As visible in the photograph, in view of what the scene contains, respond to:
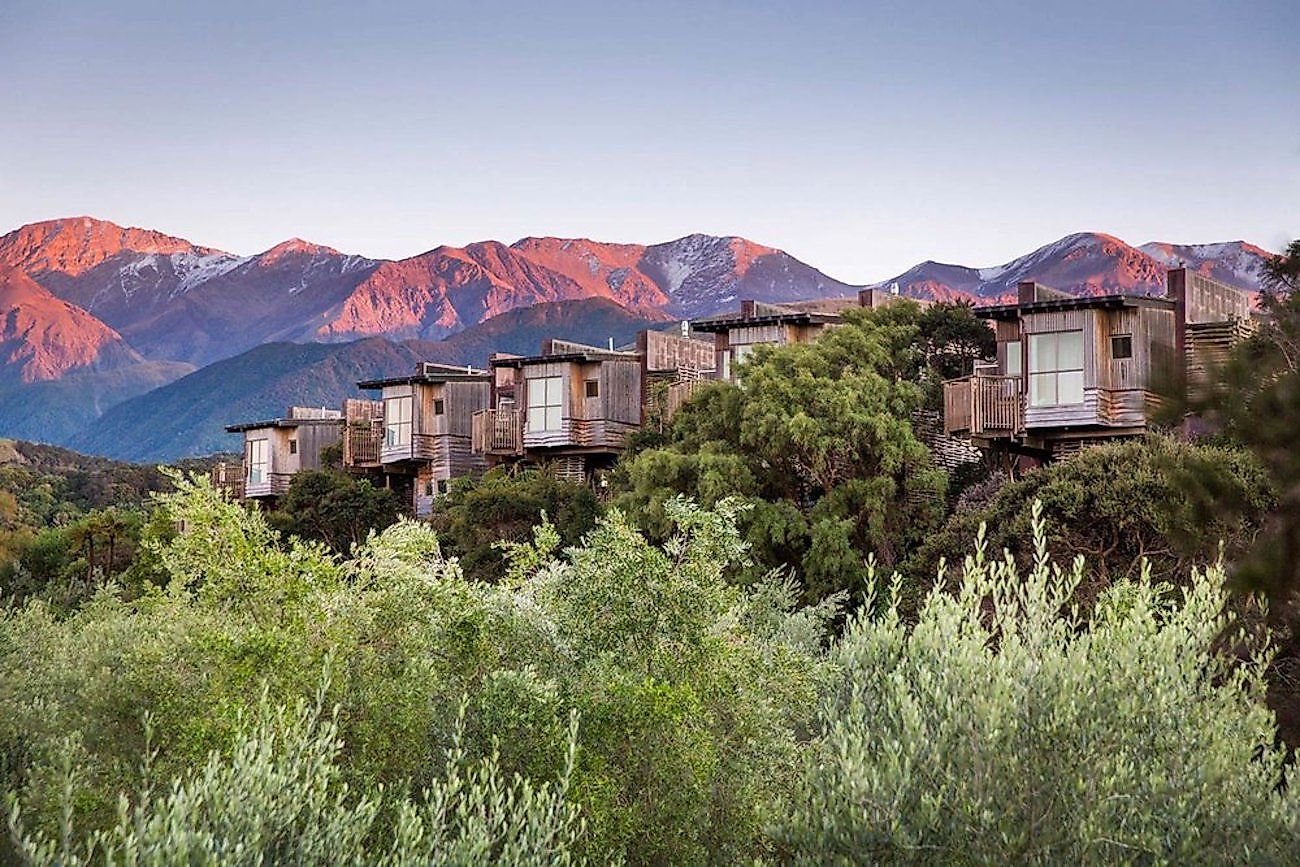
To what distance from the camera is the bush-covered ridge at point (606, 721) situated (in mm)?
13914

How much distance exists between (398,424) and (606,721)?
50.9 metres

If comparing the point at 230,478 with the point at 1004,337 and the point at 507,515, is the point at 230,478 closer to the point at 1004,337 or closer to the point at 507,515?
the point at 507,515

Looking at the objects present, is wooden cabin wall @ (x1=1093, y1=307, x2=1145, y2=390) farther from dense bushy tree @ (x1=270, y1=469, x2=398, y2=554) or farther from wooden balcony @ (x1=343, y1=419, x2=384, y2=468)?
wooden balcony @ (x1=343, y1=419, x2=384, y2=468)

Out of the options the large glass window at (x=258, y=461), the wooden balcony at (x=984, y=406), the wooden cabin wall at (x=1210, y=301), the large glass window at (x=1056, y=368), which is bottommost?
the large glass window at (x=258, y=461)

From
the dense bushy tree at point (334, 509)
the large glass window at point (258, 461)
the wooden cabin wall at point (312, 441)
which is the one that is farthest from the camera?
the large glass window at point (258, 461)

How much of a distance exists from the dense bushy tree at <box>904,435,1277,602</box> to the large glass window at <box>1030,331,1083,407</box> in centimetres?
769

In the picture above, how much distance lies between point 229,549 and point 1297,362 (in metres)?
12.5

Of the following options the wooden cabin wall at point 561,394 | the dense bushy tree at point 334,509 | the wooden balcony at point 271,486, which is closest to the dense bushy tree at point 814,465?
the wooden cabin wall at point 561,394

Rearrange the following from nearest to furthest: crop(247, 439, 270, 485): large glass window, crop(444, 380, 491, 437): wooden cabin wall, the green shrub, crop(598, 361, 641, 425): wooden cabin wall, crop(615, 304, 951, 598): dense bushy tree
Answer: the green shrub < crop(615, 304, 951, 598): dense bushy tree < crop(598, 361, 641, 425): wooden cabin wall < crop(444, 380, 491, 437): wooden cabin wall < crop(247, 439, 270, 485): large glass window

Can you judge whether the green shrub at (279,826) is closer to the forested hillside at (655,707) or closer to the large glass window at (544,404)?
the forested hillside at (655,707)

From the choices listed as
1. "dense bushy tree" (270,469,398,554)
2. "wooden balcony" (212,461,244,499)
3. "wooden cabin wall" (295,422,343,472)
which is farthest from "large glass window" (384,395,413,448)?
"wooden balcony" (212,461,244,499)

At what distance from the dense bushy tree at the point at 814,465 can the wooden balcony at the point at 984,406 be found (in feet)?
3.87

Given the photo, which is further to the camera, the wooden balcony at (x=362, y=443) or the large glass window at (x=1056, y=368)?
the wooden balcony at (x=362, y=443)

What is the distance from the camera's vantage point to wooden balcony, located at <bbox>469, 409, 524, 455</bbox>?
201ft
